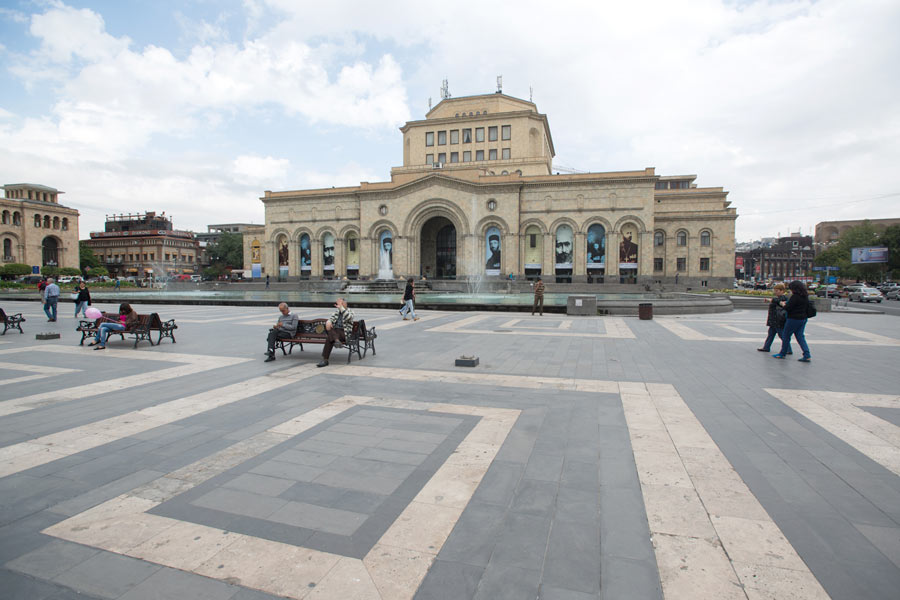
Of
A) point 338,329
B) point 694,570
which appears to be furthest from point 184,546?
point 338,329

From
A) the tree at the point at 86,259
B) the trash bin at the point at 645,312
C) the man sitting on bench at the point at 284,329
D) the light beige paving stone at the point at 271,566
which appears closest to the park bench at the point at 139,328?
the man sitting on bench at the point at 284,329

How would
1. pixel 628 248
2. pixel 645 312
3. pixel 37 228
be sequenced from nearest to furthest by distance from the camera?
pixel 645 312, pixel 628 248, pixel 37 228

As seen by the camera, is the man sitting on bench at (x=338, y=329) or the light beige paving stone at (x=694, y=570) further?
the man sitting on bench at (x=338, y=329)

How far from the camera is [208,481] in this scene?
3.66 meters

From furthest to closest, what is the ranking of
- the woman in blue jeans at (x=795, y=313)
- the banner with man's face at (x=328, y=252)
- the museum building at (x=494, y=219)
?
the banner with man's face at (x=328, y=252)
the museum building at (x=494, y=219)
the woman in blue jeans at (x=795, y=313)

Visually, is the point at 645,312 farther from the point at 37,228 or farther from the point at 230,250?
the point at 37,228

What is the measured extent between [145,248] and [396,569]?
10667 cm

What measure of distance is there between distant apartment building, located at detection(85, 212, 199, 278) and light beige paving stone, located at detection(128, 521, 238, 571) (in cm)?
9544

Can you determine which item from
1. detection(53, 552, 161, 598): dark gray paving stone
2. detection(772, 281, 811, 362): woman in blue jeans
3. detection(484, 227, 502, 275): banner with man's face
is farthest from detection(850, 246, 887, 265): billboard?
detection(53, 552, 161, 598): dark gray paving stone

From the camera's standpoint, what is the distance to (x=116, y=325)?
1008cm

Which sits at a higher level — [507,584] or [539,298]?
[539,298]

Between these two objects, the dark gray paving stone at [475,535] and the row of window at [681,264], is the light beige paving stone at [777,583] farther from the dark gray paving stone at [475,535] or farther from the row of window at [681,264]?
the row of window at [681,264]

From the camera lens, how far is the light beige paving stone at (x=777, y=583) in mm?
2344

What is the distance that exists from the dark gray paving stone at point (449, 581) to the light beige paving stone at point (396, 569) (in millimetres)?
43
